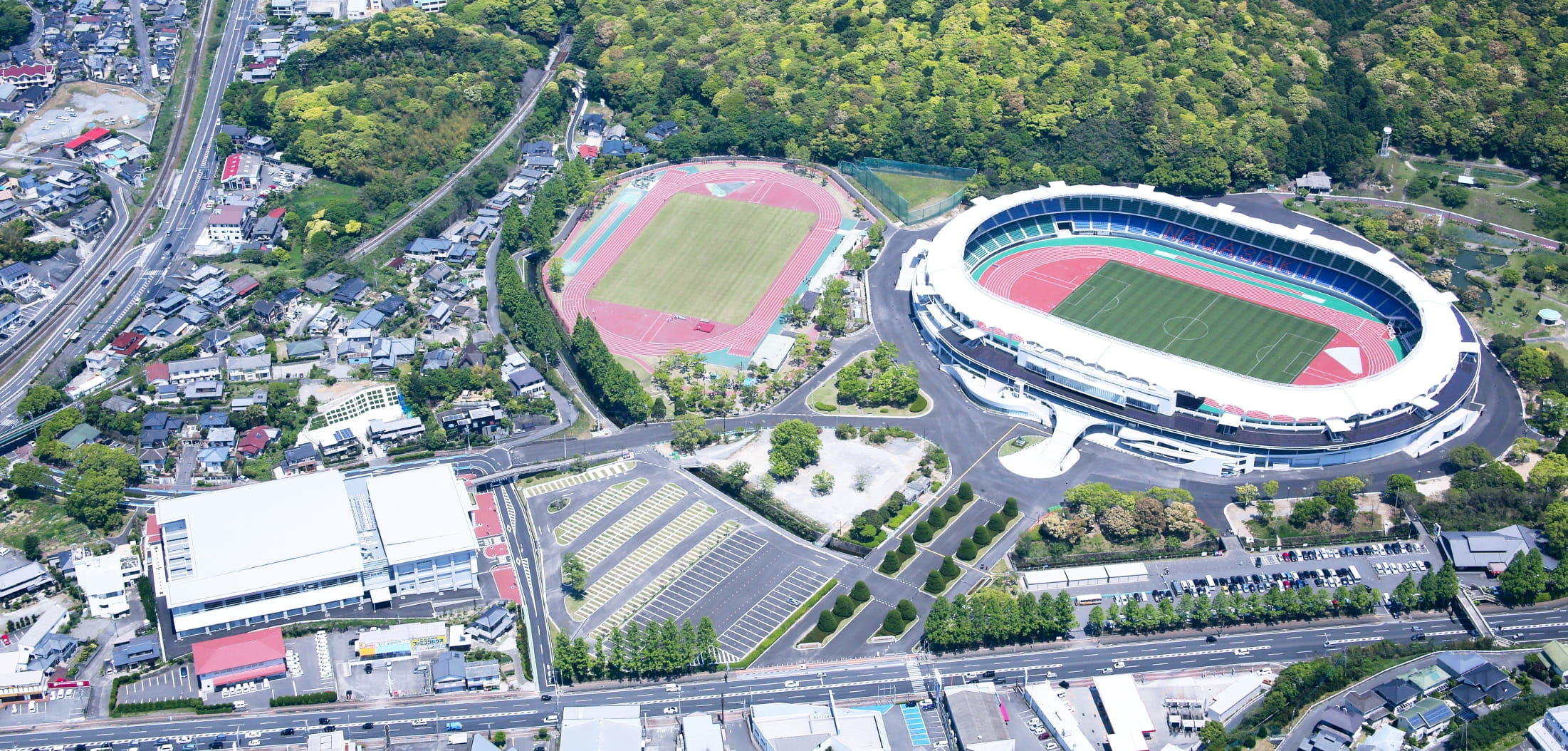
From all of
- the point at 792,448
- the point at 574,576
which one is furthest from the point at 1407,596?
the point at 574,576

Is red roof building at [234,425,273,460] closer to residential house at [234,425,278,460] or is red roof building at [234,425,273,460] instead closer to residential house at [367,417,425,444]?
residential house at [234,425,278,460]

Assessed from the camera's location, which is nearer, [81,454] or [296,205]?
[81,454]

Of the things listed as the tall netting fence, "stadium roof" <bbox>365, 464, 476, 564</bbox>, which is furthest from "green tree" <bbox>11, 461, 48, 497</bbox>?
the tall netting fence

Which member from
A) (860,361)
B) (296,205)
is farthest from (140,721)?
(296,205)

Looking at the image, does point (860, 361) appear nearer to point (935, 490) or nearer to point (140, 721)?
point (935, 490)

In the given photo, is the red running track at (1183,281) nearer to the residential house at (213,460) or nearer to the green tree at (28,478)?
the residential house at (213,460)

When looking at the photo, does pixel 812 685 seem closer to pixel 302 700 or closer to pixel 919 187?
pixel 302 700
